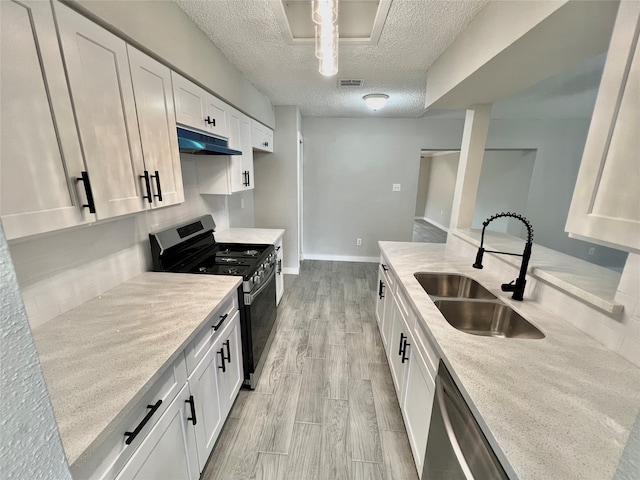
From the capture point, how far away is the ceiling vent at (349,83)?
253 centimetres

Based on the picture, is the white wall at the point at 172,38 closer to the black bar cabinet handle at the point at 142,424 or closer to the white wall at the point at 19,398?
the white wall at the point at 19,398

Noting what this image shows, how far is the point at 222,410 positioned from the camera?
5.03 ft

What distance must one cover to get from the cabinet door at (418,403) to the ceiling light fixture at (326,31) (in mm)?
1676

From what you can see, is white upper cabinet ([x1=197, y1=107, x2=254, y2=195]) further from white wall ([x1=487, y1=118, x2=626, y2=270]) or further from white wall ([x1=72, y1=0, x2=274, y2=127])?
white wall ([x1=487, y1=118, x2=626, y2=270])

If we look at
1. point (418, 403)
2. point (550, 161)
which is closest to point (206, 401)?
point (418, 403)

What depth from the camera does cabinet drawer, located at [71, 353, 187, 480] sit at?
68cm

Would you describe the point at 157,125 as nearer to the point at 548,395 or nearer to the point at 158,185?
the point at 158,185

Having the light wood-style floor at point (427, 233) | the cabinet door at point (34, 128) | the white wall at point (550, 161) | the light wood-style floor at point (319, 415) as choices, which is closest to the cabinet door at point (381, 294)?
the light wood-style floor at point (319, 415)

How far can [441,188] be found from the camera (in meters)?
7.64

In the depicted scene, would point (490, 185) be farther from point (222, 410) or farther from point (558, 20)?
point (222, 410)

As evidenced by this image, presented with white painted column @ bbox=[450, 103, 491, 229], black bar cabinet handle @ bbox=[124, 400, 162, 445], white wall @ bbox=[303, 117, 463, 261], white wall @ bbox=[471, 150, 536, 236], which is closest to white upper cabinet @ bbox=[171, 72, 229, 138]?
black bar cabinet handle @ bbox=[124, 400, 162, 445]

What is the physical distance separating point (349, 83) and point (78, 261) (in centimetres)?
260

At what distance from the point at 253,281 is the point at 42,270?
3.33 feet

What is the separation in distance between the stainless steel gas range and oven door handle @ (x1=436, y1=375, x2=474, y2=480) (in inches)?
47.4
